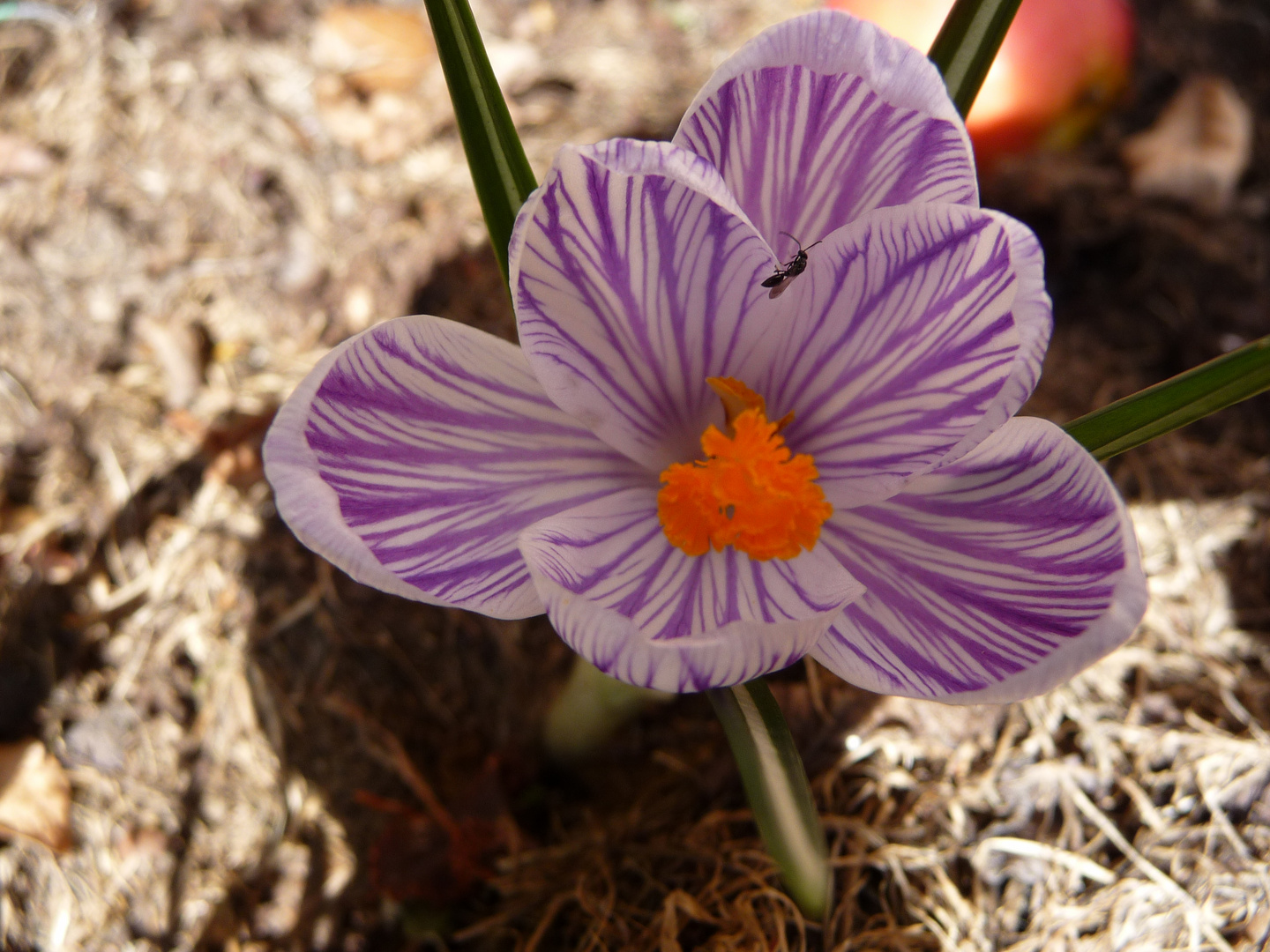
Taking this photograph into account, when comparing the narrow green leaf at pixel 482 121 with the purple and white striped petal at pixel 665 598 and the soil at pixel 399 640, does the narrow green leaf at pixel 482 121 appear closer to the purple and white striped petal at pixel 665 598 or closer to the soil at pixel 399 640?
the purple and white striped petal at pixel 665 598

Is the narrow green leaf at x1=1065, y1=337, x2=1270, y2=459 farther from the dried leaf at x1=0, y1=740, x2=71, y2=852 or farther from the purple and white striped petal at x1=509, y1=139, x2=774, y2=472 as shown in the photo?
the dried leaf at x1=0, y1=740, x2=71, y2=852

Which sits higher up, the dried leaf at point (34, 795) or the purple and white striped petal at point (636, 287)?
the purple and white striped petal at point (636, 287)

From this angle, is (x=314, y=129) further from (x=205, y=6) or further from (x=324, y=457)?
(x=324, y=457)

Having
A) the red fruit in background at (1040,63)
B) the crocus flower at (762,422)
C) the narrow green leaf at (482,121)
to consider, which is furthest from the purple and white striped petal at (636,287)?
the red fruit in background at (1040,63)

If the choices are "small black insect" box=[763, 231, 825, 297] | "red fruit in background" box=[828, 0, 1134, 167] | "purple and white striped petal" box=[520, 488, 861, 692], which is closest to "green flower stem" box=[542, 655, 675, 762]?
"purple and white striped petal" box=[520, 488, 861, 692]

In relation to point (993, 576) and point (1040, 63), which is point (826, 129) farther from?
point (1040, 63)

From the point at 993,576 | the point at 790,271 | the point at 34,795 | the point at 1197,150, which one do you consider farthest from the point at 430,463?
the point at 1197,150
